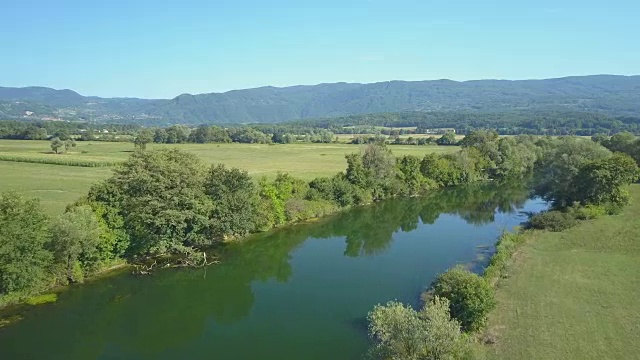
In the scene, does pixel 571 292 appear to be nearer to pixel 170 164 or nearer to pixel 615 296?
pixel 615 296

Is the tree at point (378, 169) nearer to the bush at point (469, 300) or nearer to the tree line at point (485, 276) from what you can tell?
the tree line at point (485, 276)

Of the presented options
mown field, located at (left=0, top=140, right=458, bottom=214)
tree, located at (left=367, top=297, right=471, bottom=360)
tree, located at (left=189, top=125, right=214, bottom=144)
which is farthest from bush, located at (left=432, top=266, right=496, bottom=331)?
tree, located at (left=189, top=125, right=214, bottom=144)

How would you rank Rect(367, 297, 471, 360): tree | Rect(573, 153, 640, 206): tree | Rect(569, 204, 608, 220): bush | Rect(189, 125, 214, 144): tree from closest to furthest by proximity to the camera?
Rect(367, 297, 471, 360): tree < Rect(569, 204, 608, 220): bush < Rect(573, 153, 640, 206): tree < Rect(189, 125, 214, 144): tree

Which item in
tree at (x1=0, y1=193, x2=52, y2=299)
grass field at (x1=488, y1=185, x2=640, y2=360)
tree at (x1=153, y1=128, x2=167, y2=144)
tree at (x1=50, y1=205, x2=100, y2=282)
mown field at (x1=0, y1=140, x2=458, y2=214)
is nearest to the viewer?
grass field at (x1=488, y1=185, x2=640, y2=360)

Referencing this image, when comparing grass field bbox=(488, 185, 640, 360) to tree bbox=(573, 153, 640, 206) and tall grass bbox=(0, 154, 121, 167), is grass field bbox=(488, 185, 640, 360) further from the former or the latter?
tall grass bbox=(0, 154, 121, 167)

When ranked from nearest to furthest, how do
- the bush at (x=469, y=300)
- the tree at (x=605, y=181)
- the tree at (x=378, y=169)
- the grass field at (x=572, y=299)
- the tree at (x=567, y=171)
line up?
the grass field at (x=572, y=299)
the bush at (x=469, y=300)
the tree at (x=605, y=181)
the tree at (x=567, y=171)
the tree at (x=378, y=169)

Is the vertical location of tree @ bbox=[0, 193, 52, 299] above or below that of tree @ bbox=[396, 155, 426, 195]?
above

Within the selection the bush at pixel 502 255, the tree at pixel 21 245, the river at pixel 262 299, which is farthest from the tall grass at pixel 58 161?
the bush at pixel 502 255
